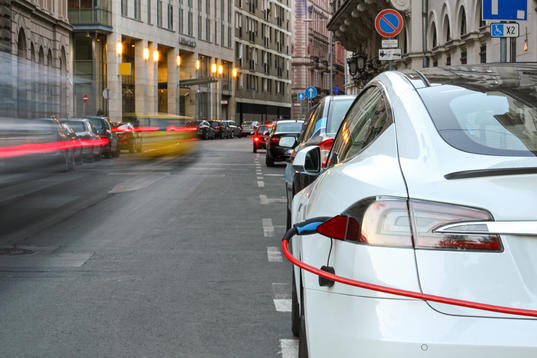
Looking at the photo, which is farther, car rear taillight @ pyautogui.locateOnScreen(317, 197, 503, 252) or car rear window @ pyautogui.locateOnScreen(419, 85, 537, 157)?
car rear window @ pyautogui.locateOnScreen(419, 85, 537, 157)

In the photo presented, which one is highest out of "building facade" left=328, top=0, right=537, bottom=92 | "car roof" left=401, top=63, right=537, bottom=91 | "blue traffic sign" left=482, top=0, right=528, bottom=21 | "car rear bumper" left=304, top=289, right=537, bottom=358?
"building facade" left=328, top=0, right=537, bottom=92

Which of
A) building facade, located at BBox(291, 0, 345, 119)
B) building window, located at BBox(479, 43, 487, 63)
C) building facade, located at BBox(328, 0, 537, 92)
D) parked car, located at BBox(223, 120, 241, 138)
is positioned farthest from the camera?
building facade, located at BBox(291, 0, 345, 119)

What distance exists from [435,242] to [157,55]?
67653 millimetres

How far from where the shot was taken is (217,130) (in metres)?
67.4

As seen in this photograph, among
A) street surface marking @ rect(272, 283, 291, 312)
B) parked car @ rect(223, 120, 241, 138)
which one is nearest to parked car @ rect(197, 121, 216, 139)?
parked car @ rect(223, 120, 241, 138)

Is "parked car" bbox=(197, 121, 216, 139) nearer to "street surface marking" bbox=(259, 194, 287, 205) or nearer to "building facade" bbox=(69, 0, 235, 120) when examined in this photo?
"building facade" bbox=(69, 0, 235, 120)

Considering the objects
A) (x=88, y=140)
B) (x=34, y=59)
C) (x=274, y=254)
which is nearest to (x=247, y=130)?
(x=34, y=59)

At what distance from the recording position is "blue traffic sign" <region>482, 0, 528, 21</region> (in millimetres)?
11344

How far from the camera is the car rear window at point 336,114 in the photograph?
398 inches

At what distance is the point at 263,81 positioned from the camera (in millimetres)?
103938

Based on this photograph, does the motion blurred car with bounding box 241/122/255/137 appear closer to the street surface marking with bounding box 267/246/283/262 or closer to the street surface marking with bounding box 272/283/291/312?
the street surface marking with bounding box 267/246/283/262

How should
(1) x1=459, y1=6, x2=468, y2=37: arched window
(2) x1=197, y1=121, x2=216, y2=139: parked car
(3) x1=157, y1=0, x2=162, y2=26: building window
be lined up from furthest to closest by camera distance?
(3) x1=157, y1=0, x2=162, y2=26: building window
(2) x1=197, y1=121, x2=216, y2=139: parked car
(1) x1=459, y1=6, x2=468, y2=37: arched window

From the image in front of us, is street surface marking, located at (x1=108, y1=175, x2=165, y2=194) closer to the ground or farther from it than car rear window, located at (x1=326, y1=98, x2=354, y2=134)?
closer to the ground

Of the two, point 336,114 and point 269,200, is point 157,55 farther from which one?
point 336,114
